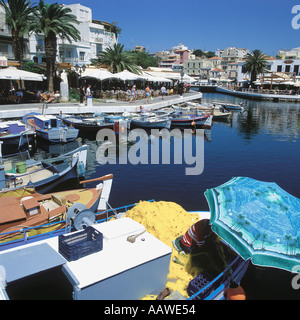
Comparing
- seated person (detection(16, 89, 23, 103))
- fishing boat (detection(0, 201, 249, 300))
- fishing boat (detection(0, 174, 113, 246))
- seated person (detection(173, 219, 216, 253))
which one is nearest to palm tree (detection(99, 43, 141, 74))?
seated person (detection(16, 89, 23, 103))

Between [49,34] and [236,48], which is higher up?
[236,48]

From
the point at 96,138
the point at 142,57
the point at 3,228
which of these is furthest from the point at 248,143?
the point at 142,57

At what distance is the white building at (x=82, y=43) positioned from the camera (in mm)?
54906

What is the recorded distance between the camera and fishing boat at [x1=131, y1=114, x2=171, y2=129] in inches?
1156

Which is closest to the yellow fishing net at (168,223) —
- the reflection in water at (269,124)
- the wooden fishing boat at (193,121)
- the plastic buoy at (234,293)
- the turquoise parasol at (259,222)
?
the plastic buoy at (234,293)

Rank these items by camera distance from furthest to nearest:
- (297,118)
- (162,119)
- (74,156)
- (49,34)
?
(297,118), (49,34), (162,119), (74,156)

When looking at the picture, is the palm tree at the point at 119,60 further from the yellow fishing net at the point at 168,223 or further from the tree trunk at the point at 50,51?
the yellow fishing net at the point at 168,223

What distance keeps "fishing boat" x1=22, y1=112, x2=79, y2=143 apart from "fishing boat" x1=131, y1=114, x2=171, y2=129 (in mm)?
7748

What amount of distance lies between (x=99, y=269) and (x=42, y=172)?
1100cm

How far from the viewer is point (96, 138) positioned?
26.7m

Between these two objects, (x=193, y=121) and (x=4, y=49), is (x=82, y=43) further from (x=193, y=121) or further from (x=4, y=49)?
(x=193, y=121)
